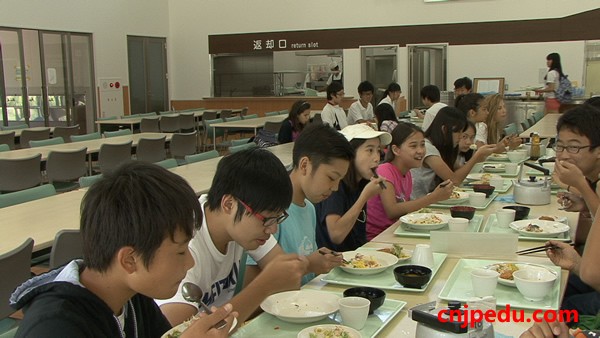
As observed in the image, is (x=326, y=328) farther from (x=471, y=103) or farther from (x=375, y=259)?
(x=471, y=103)

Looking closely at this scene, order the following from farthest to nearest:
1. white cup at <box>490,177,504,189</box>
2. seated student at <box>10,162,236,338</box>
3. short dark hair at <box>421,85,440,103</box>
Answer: short dark hair at <box>421,85,440,103</box> → white cup at <box>490,177,504,189</box> → seated student at <box>10,162,236,338</box>

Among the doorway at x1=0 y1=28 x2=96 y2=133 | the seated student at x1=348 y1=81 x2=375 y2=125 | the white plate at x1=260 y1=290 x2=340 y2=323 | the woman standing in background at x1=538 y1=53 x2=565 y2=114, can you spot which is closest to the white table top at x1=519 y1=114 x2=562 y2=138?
the woman standing in background at x1=538 y1=53 x2=565 y2=114

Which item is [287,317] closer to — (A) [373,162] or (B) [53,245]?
(A) [373,162]

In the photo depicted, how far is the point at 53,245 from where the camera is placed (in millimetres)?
2658

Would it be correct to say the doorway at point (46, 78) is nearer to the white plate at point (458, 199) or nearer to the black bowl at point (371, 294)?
the white plate at point (458, 199)

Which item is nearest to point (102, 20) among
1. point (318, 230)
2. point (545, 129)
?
point (545, 129)

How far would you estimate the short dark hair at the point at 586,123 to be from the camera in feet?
8.94

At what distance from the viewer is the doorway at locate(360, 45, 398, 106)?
11470 millimetres

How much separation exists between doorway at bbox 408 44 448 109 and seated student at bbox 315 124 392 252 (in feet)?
28.0

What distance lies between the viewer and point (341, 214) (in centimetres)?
261

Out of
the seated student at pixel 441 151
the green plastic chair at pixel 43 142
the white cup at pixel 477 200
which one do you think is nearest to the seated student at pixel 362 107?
the green plastic chair at pixel 43 142

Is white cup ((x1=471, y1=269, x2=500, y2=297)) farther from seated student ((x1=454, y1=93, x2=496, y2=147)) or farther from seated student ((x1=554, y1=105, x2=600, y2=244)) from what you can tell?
A: seated student ((x1=454, y1=93, x2=496, y2=147))

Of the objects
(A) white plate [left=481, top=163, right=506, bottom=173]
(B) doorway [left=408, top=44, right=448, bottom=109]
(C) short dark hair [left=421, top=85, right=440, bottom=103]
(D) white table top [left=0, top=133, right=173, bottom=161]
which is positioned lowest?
(A) white plate [left=481, top=163, right=506, bottom=173]

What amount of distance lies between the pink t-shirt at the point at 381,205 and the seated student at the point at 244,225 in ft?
4.44
